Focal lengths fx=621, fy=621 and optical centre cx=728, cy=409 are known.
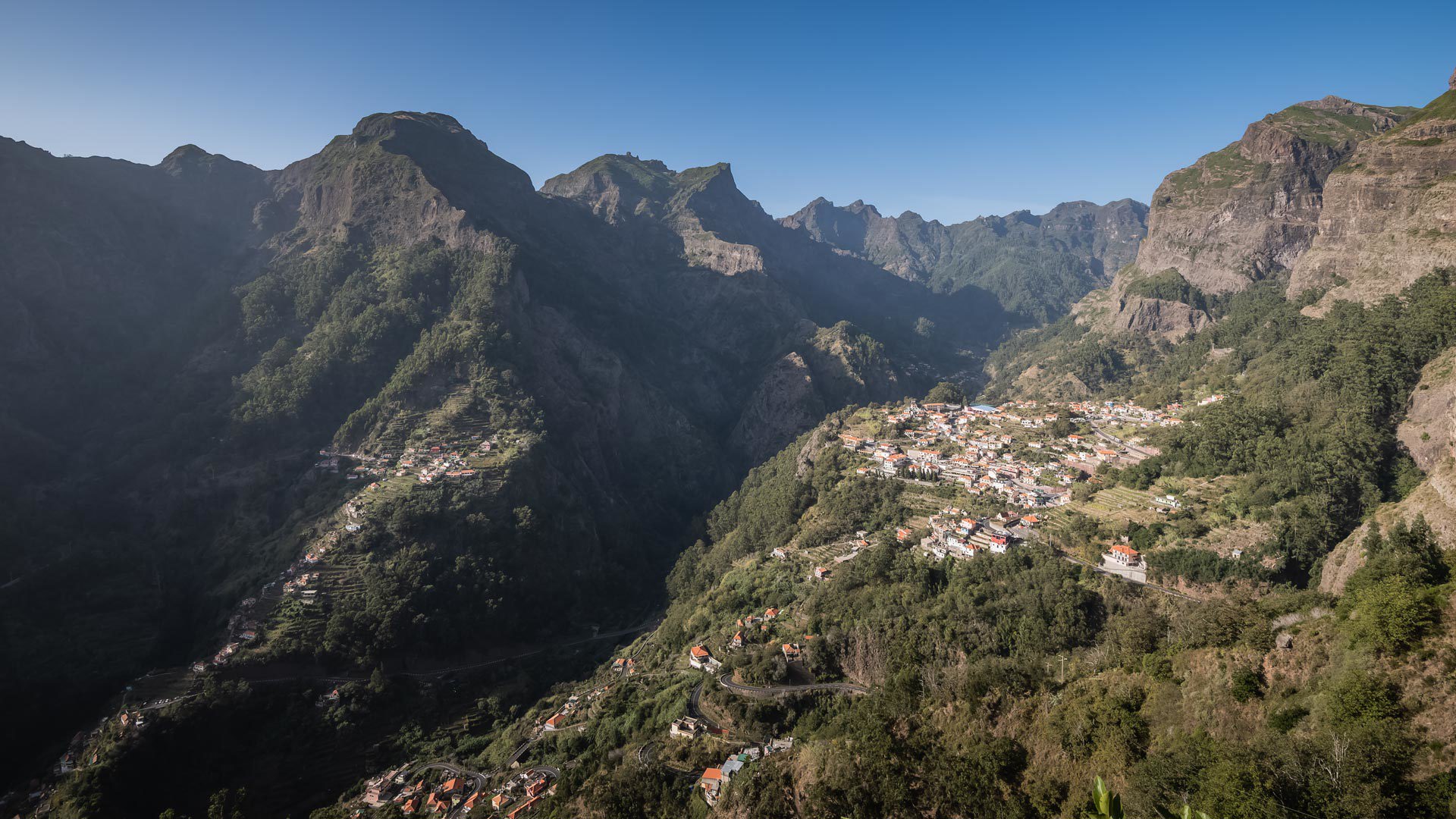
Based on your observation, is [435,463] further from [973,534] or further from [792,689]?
[973,534]

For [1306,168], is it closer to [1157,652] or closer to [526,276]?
[1157,652]

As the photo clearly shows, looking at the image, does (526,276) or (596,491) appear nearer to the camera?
(596,491)

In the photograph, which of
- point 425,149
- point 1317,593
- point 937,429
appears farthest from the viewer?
point 425,149

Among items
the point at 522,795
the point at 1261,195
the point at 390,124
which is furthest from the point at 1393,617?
the point at 390,124

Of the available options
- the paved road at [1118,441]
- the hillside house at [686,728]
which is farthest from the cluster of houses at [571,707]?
the paved road at [1118,441]

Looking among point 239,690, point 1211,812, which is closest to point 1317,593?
point 1211,812

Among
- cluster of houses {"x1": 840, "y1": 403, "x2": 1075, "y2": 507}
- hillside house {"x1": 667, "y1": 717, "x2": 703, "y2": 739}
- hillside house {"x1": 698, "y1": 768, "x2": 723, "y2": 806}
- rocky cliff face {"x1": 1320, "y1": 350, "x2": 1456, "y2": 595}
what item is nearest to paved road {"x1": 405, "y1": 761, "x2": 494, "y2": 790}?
hillside house {"x1": 667, "y1": 717, "x2": 703, "y2": 739}
